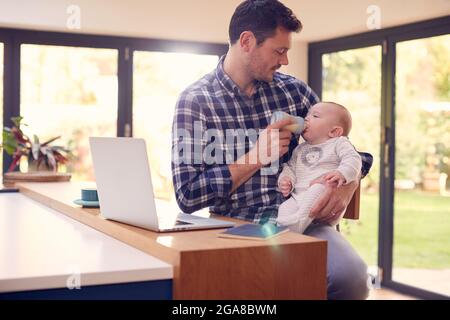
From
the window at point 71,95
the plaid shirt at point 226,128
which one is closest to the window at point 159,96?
the window at point 71,95

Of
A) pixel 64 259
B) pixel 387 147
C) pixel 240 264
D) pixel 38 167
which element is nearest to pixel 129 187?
pixel 64 259

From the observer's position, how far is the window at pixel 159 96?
18.6 ft

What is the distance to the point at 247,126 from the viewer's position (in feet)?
7.64

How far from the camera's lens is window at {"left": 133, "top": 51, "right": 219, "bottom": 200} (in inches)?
224

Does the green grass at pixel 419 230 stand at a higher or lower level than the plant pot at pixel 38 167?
lower

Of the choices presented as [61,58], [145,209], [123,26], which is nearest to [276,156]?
[145,209]

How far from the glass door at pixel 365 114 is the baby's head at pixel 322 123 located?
3.11 metres

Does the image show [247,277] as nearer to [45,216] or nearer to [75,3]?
[45,216]

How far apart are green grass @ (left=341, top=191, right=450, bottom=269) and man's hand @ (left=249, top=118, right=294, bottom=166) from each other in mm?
3271

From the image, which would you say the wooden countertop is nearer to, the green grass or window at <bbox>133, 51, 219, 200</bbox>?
the green grass

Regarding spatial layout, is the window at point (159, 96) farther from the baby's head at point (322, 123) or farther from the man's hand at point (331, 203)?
the man's hand at point (331, 203)

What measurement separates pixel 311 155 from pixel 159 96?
3.56 m

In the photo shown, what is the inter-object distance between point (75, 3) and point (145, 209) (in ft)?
10.3

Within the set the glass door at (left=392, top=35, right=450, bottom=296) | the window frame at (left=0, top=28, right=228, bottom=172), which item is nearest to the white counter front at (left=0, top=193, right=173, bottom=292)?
the window frame at (left=0, top=28, right=228, bottom=172)
